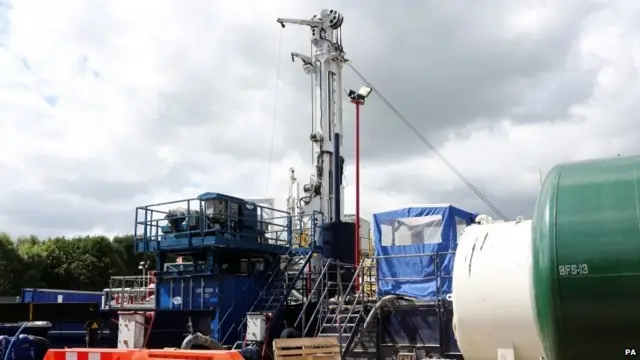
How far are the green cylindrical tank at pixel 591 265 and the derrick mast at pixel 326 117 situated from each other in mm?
16264

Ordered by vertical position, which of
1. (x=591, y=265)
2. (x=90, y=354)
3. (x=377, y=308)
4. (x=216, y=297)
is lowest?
(x=90, y=354)

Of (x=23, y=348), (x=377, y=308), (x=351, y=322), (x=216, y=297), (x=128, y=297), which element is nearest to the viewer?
(x=23, y=348)

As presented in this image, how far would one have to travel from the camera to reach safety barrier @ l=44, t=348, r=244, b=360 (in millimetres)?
7367

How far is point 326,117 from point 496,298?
15.6 m

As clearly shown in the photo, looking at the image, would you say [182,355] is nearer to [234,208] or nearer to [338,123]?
[234,208]

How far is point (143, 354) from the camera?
8.09 metres

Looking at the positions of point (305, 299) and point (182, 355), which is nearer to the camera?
point (182, 355)

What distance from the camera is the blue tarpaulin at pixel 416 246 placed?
15.5m

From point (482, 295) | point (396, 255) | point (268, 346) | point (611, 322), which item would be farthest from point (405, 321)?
point (611, 322)

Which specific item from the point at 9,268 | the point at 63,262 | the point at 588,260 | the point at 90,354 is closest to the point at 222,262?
the point at 90,354

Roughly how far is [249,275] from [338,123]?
22.8 ft

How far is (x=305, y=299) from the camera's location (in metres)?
19.4

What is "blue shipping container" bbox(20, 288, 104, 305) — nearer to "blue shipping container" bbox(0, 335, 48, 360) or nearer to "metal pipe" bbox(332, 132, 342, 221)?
"blue shipping container" bbox(0, 335, 48, 360)

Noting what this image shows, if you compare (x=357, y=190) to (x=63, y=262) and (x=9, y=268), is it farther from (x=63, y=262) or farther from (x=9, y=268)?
(x=63, y=262)
